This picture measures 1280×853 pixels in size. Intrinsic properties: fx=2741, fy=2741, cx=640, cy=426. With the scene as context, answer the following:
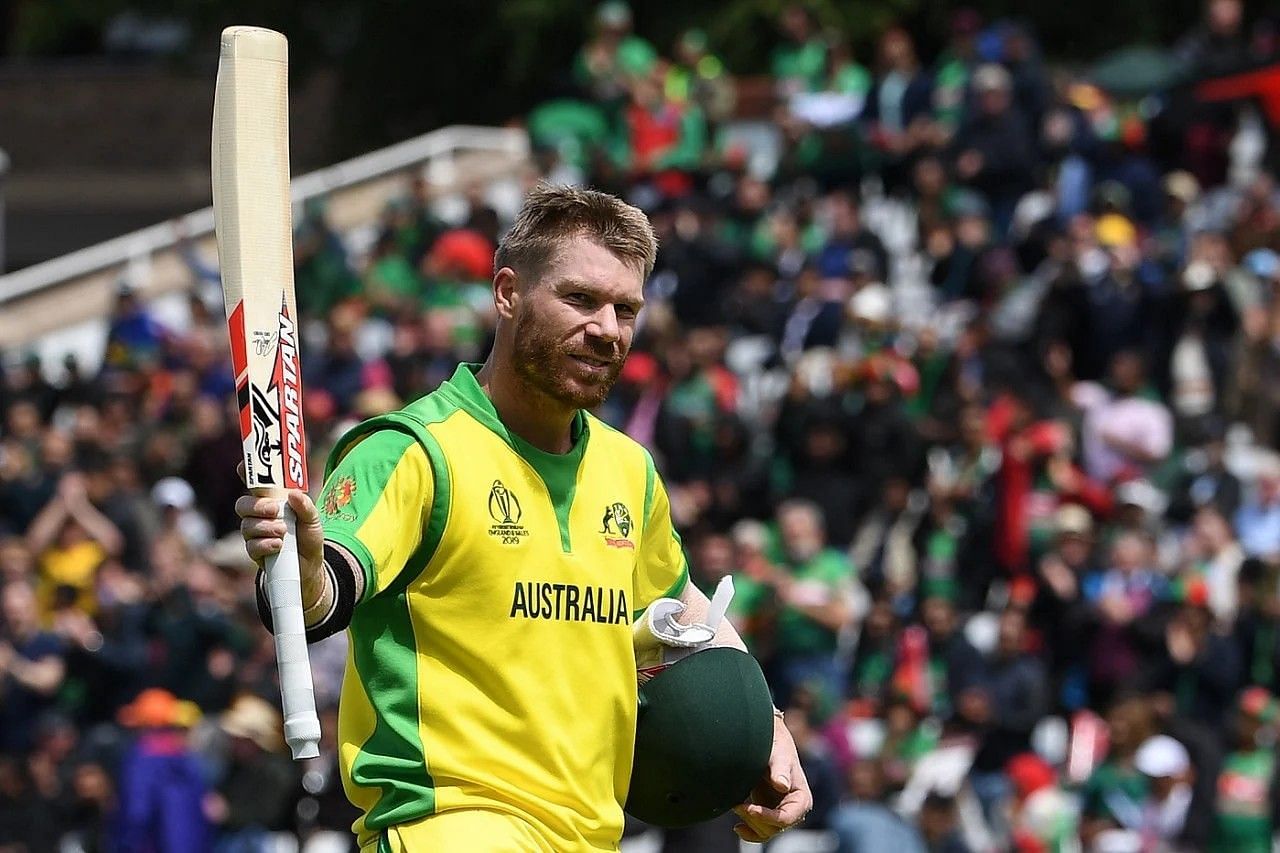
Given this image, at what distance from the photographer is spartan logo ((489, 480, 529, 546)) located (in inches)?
233

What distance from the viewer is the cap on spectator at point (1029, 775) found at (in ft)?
43.5

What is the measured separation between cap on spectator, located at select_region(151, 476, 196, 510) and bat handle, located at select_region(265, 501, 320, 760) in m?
11.2

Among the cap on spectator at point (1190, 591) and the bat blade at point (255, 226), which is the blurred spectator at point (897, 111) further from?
the bat blade at point (255, 226)

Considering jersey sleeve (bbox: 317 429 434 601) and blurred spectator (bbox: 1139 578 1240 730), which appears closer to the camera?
jersey sleeve (bbox: 317 429 434 601)

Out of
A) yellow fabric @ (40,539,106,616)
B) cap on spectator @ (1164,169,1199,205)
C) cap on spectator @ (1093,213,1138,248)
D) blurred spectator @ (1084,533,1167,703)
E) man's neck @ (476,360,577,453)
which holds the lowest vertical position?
blurred spectator @ (1084,533,1167,703)

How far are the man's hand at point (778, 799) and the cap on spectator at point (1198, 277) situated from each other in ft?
33.8

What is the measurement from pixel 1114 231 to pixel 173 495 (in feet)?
19.7

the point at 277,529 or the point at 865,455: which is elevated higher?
the point at 865,455

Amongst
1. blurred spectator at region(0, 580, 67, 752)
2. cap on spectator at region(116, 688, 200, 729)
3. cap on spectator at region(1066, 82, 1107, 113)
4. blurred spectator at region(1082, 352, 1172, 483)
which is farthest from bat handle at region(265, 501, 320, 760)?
cap on spectator at region(1066, 82, 1107, 113)

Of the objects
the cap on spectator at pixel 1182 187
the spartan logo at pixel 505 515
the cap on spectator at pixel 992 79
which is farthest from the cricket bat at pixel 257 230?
the cap on spectator at pixel 992 79

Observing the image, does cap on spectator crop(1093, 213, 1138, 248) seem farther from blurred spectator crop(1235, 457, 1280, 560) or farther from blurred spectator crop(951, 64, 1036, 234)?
blurred spectator crop(1235, 457, 1280, 560)

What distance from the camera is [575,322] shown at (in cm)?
598

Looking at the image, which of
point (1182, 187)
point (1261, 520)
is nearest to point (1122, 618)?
point (1261, 520)

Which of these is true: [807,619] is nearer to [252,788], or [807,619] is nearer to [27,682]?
[252,788]
